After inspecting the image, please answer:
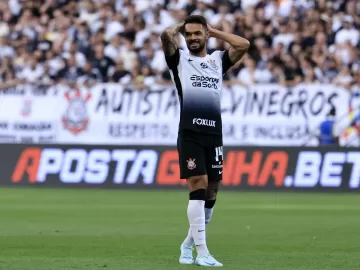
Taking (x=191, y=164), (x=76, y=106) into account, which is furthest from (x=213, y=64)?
(x=76, y=106)

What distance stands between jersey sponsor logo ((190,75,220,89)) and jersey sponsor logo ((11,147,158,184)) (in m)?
14.6

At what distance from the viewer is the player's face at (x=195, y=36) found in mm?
9875

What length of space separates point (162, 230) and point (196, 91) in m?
4.66

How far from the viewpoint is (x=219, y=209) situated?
18781 mm

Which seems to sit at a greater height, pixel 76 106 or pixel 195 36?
pixel 195 36

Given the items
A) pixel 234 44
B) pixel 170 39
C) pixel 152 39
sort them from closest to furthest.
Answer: pixel 170 39
pixel 234 44
pixel 152 39

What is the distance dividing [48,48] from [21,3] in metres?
2.52

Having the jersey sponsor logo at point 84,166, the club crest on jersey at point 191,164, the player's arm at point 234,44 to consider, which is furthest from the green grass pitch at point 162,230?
Result: the player's arm at point 234,44

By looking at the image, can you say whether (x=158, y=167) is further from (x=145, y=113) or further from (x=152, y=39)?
(x=152, y=39)

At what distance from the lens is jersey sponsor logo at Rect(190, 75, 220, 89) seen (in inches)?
399

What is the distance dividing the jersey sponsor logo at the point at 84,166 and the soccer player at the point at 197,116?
14526mm

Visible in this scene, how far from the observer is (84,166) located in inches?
982

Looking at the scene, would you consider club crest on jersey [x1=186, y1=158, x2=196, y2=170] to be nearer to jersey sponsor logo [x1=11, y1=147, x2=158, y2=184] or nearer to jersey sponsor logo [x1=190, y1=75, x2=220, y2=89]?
jersey sponsor logo [x1=190, y1=75, x2=220, y2=89]

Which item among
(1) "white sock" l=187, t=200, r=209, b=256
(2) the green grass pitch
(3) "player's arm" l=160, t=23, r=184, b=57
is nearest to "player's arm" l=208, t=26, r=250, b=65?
(3) "player's arm" l=160, t=23, r=184, b=57
